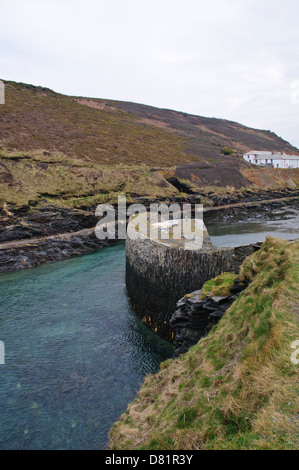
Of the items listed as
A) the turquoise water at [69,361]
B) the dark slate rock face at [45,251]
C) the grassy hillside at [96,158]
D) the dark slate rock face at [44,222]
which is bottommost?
the turquoise water at [69,361]

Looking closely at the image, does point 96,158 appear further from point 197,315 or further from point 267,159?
point 267,159

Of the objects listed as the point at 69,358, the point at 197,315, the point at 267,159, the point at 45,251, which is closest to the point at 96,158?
the point at 45,251

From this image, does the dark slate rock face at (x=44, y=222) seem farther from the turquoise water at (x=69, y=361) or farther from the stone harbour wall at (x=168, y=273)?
the stone harbour wall at (x=168, y=273)

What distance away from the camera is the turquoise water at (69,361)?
1213 centimetres

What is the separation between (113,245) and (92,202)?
1065cm

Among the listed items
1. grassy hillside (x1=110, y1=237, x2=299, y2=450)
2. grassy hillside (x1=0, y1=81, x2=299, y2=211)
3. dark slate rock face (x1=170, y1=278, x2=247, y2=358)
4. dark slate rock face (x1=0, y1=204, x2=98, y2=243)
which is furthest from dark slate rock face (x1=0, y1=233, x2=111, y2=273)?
grassy hillside (x1=110, y1=237, x2=299, y2=450)

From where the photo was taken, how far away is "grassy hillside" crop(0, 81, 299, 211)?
52.8 metres

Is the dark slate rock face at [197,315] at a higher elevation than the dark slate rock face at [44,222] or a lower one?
lower

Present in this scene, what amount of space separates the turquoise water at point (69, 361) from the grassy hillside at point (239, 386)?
214cm

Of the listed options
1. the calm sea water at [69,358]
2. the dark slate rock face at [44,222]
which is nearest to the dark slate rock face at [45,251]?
the dark slate rock face at [44,222]

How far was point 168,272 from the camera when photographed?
64.0 feet

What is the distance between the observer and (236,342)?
30.4 feet

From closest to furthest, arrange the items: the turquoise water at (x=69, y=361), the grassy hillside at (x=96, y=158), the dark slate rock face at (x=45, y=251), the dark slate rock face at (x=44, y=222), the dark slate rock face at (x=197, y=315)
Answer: the turquoise water at (x=69, y=361), the dark slate rock face at (x=197, y=315), the dark slate rock face at (x=45, y=251), the dark slate rock face at (x=44, y=222), the grassy hillside at (x=96, y=158)

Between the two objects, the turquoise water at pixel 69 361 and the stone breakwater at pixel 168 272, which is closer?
A: the turquoise water at pixel 69 361
